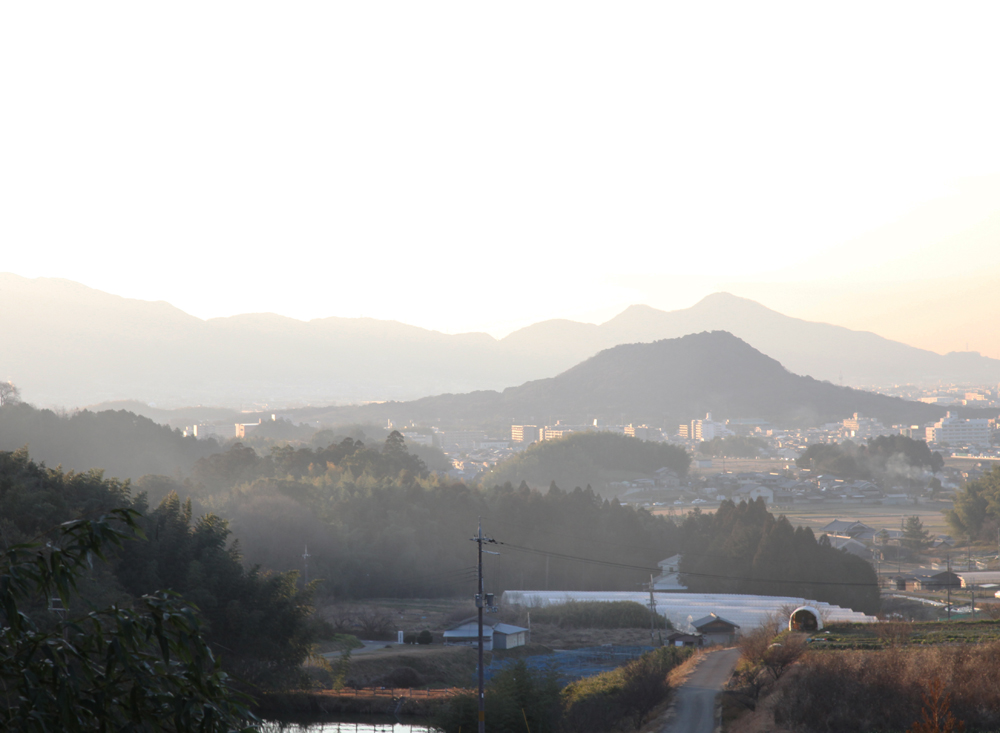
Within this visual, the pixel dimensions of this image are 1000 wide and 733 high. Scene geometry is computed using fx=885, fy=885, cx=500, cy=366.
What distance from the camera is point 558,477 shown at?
74688 millimetres

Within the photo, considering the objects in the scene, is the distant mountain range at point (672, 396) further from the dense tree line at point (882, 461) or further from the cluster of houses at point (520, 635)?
the cluster of houses at point (520, 635)

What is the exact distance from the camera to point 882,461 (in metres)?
84.2

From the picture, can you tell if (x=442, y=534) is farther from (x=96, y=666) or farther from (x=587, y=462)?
(x=96, y=666)

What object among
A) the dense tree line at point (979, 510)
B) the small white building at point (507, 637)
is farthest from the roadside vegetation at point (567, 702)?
the dense tree line at point (979, 510)

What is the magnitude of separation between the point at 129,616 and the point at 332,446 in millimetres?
53417

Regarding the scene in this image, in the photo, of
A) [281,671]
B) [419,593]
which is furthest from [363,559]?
[281,671]

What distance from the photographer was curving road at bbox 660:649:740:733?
16328 mm

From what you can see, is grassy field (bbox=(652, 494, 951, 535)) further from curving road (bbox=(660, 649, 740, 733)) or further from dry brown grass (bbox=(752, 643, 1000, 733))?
dry brown grass (bbox=(752, 643, 1000, 733))

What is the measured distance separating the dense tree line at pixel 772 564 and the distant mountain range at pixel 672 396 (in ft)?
368

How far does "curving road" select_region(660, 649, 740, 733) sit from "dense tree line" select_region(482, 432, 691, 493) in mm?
47143

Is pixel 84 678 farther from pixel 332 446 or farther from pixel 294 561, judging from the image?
pixel 332 446

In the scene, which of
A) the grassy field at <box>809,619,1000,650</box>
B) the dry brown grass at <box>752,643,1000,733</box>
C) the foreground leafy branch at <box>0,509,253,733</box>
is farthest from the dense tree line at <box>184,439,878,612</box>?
the foreground leafy branch at <box>0,509,253,733</box>

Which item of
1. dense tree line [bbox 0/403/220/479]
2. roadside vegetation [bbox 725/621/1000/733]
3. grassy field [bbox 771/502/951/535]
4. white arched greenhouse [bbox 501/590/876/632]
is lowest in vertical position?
grassy field [bbox 771/502/951/535]

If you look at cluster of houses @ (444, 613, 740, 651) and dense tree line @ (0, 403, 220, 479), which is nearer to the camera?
cluster of houses @ (444, 613, 740, 651)
